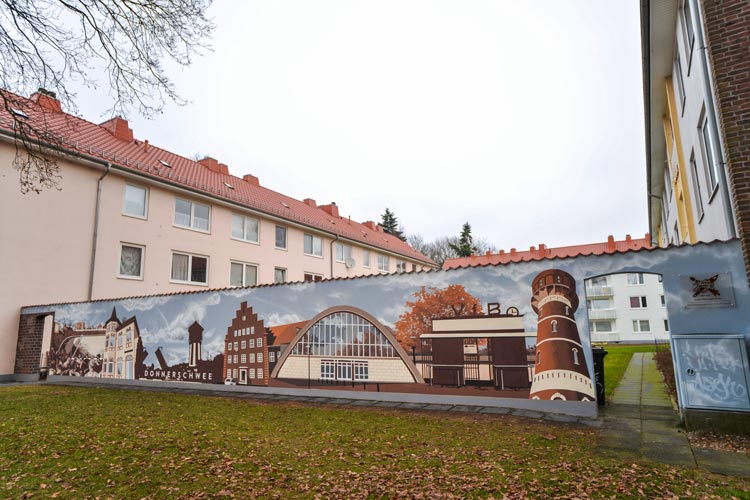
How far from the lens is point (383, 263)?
33812mm

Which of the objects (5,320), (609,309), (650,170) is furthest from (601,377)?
(609,309)

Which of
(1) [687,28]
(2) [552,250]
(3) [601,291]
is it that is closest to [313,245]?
(1) [687,28]

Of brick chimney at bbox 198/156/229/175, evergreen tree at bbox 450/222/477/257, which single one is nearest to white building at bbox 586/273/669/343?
evergreen tree at bbox 450/222/477/257

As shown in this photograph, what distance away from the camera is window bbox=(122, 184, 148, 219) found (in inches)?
699

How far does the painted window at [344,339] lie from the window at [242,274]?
12341 mm

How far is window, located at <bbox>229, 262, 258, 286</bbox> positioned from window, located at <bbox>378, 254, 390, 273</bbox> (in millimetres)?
12078

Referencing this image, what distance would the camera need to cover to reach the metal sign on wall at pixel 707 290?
6148 mm

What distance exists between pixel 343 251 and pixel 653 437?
24374 mm

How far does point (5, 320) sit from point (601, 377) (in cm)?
1746

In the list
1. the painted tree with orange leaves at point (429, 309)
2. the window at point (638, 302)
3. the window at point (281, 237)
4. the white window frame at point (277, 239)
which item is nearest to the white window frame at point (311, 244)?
the white window frame at point (277, 239)

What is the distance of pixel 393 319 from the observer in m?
9.14

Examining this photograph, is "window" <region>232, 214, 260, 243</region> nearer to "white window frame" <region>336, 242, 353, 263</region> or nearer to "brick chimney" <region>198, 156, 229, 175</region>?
"brick chimney" <region>198, 156, 229, 175</region>

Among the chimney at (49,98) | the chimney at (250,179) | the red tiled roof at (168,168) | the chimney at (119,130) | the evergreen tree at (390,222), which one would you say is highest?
the evergreen tree at (390,222)

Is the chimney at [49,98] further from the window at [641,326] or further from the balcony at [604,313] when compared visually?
the window at [641,326]
